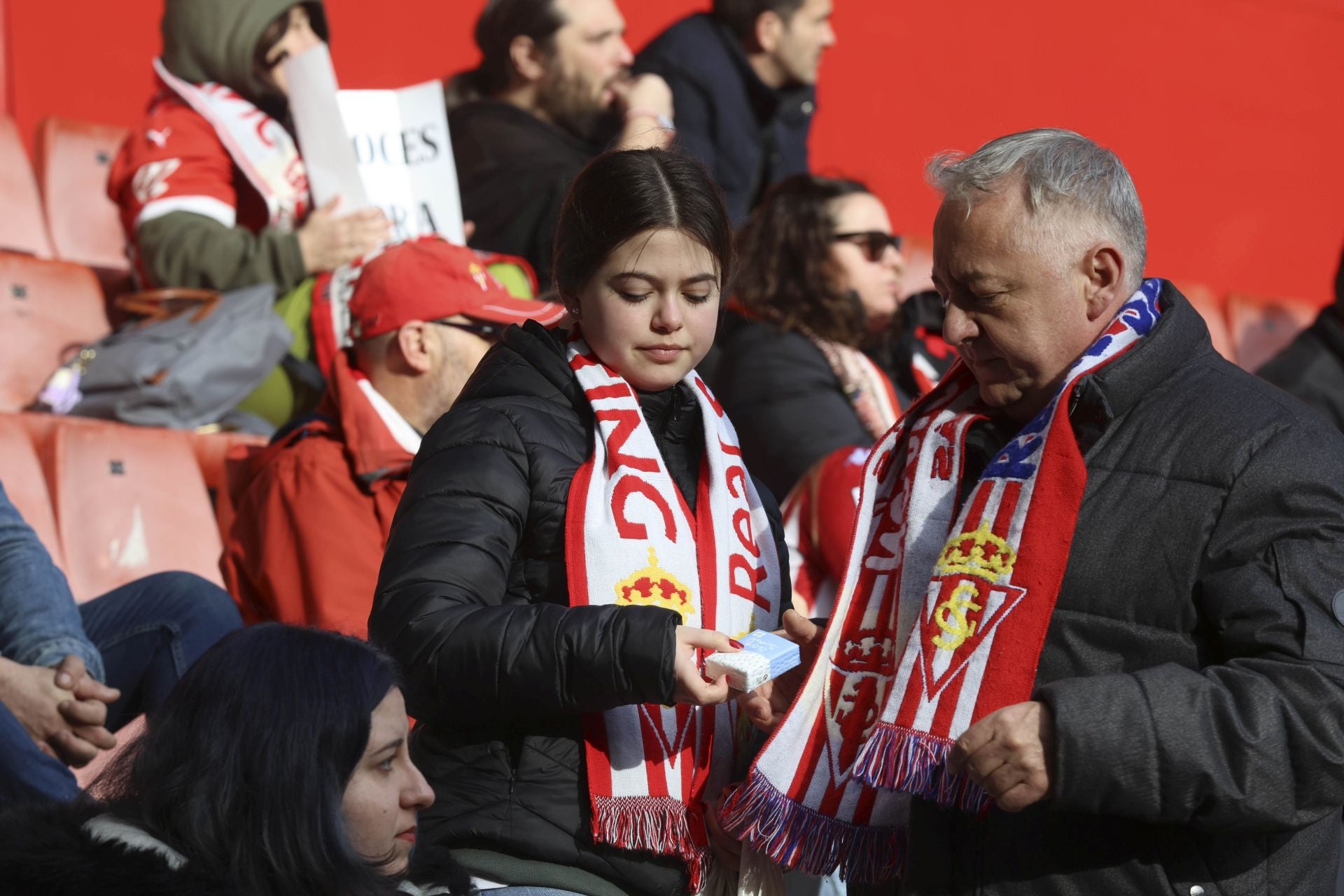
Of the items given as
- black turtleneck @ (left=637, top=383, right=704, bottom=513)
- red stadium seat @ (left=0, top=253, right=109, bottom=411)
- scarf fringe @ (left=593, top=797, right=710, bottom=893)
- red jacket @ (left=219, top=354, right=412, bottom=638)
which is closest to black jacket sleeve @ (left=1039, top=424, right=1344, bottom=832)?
scarf fringe @ (left=593, top=797, right=710, bottom=893)

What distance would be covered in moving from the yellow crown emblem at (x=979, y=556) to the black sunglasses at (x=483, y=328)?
161 centimetres

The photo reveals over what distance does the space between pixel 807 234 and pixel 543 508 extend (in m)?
2.41

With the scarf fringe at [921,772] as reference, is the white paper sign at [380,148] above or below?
above

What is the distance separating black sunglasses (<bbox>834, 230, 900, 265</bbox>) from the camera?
4.38 metres

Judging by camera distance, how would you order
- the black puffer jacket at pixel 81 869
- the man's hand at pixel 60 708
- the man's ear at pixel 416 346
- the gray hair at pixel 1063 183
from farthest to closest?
the man's ear at pixel 416 346, the man's hand at pixel 60 708, the gray hair at pixel 1063 183, the black puffer jacket at pixel 81 869

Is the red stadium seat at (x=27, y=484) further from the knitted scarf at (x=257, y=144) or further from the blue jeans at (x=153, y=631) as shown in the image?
the knitted scarf at (x=257, y=144)

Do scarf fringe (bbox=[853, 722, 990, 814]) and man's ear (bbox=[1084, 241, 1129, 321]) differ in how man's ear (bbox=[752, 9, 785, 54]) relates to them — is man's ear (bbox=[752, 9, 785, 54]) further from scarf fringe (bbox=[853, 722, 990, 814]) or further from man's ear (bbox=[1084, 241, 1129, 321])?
scarf fringe (bbox=[853, 722, 990, 814])

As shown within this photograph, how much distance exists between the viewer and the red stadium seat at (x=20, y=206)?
502cm

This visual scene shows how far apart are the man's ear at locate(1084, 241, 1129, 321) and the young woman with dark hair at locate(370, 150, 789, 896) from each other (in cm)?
50

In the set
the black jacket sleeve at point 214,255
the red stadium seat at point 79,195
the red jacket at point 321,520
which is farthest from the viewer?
the red stadium seat at point 79,195

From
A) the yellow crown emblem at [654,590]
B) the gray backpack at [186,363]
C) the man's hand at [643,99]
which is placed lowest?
the yellow crown emblem at [654,590]

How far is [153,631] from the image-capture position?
3.08 m

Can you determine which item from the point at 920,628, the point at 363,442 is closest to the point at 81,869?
the point at 920,628

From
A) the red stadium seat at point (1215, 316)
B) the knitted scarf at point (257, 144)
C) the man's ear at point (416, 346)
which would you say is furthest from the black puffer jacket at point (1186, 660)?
the red stadium seat at point (1215, 316)
